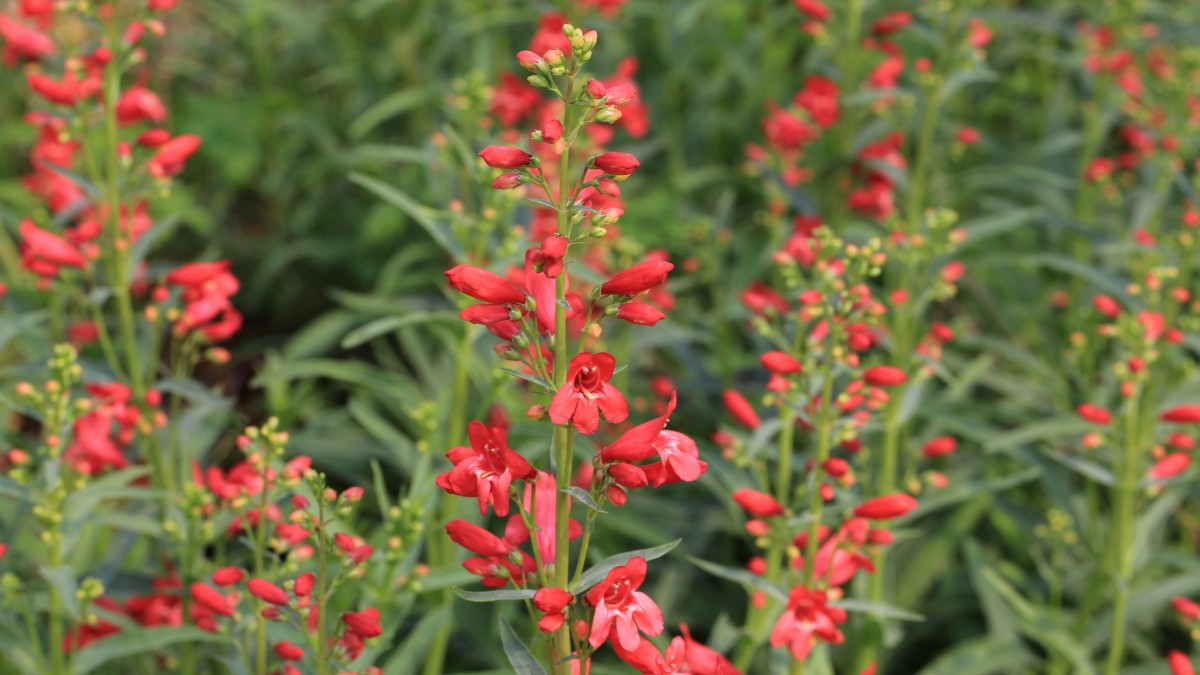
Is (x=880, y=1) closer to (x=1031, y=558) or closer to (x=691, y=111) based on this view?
(x=691, y=111)

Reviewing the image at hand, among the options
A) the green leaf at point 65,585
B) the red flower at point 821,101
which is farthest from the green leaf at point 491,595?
the red flower at point 821,101

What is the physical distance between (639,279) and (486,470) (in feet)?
1.42

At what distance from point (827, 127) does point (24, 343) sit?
129 inches

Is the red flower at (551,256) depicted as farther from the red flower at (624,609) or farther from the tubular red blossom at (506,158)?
the red flower at (624,609)

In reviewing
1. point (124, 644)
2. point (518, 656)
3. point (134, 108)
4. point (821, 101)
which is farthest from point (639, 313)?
point (821, 101)

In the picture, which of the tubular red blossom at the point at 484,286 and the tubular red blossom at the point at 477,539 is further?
the tubular red blossom at the point at 477,539

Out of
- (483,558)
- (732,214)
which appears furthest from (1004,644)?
(732,214)

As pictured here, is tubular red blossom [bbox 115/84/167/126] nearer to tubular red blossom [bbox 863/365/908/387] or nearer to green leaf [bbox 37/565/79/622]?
green leaf [bbox 37/565/79/622]

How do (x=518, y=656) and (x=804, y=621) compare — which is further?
(x=804, y=621)

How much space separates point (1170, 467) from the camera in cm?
355

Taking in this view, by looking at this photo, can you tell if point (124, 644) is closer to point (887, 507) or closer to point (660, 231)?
point (887, 507)

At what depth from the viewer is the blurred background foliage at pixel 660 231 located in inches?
162

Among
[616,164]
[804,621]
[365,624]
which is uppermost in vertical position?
[616,164]

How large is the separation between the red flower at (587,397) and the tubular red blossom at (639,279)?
0.44 feet
